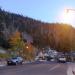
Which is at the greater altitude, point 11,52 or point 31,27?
point 31,27

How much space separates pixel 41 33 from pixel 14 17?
79.8ft

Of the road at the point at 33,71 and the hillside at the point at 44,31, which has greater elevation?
the hillside at the point at 44,31

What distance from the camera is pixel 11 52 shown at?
3807 inches

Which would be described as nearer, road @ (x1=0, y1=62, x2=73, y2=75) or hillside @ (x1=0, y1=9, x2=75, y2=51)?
road @ (x1=0, y1=62, x2=73, y2=75)

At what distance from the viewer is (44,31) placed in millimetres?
163625

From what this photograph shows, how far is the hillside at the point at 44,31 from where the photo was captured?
142100 mm

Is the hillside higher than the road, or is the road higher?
the hillside

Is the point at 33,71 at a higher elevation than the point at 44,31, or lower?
lower

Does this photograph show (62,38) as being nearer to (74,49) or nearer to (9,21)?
(74,49)

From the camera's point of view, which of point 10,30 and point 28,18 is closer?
point 10,30

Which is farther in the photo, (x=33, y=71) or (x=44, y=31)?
(x=44, y=31)

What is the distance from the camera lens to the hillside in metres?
142

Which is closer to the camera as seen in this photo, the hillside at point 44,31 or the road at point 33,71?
the road at point 33,71

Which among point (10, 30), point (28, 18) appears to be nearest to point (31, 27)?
point (28, 18)
